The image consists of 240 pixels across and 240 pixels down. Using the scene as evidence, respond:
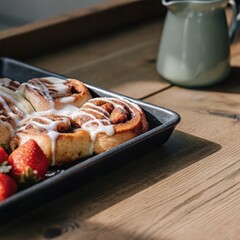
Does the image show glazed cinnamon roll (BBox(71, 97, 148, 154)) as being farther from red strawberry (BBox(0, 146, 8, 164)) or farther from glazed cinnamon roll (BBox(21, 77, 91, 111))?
red strawberry (BBox(0, 146, 8, 164))

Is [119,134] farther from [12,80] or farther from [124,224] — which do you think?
[12,80]

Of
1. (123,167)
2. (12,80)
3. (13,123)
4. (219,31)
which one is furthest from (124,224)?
(219,31)

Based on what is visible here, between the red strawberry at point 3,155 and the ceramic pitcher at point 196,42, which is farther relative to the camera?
the ceramic pitcher at point 196,42

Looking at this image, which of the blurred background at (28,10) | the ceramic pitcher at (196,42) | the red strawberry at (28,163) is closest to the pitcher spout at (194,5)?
the ceramic pitcher at (196,42)

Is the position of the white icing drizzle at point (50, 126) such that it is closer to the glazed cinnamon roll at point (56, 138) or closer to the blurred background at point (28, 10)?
the glazed cinnamon roll at point (56, 138)

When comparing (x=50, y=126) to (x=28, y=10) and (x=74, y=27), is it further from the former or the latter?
(x=28, y=10)

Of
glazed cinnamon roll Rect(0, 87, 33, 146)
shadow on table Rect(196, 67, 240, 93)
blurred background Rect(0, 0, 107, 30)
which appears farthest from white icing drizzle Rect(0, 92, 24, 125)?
blurred background Rect(0, 0, 107, 30)
